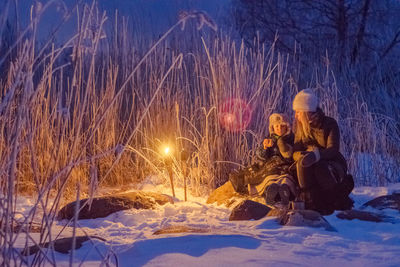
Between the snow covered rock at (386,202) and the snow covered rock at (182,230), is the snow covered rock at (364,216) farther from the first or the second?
the snow covered rock at (182,230)

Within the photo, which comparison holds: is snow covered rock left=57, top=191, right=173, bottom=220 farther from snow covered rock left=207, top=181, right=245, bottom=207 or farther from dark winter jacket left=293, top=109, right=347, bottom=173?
dark winter jacket left=293, top=109, right=347, bottom=173

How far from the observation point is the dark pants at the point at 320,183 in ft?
11.9

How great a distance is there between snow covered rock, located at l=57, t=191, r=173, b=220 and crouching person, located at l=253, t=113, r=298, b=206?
0.79 metres

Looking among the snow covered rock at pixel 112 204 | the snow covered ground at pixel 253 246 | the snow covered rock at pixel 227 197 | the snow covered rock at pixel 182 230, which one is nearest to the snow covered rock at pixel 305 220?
the snow covered ground at pixel 253 246

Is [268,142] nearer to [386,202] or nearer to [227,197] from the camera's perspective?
[227,197]

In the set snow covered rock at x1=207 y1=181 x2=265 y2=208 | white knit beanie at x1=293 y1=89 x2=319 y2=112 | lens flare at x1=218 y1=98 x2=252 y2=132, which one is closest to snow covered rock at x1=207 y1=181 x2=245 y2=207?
snow covered rock at x1=207 y1=181 x2=265 y2=208

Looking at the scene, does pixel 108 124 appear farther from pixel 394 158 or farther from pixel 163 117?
pixel 394 158

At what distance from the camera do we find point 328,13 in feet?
33.3

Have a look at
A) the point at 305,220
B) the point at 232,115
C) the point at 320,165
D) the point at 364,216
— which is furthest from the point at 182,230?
the point at 232,115

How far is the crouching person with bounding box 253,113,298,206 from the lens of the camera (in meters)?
3.76

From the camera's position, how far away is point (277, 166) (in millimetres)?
3930

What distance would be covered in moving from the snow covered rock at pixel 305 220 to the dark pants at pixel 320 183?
0.75 m

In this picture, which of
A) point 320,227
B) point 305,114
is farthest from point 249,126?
point 320,227

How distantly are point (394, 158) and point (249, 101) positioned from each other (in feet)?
7.10
